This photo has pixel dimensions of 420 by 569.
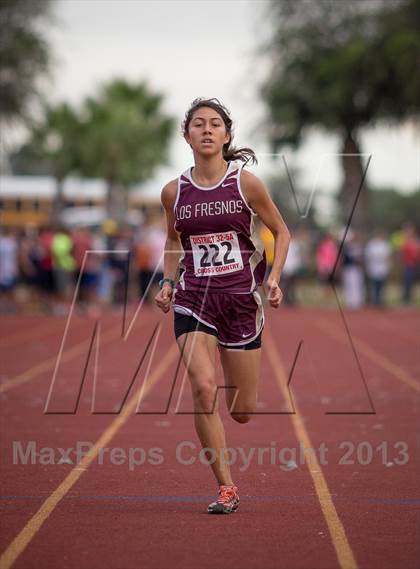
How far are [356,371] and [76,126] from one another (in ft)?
199

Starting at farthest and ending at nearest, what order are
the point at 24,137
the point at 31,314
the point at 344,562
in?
1. the point at 24,137
2. the point at 31,314
3. the point at 344,562

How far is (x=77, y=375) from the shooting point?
50.0 feet

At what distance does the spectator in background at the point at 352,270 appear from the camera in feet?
108

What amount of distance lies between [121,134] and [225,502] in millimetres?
66213

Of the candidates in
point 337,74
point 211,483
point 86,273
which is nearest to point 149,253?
point 86,273

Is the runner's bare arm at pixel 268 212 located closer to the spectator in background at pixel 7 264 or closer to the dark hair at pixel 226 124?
the dark hair at pixel 226 124

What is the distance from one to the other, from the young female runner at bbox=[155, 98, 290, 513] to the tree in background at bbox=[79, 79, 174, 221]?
2550 inches

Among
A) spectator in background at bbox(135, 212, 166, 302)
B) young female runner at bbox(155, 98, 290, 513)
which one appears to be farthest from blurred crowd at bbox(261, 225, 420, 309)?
young female runner at bbox(155, 98, 290, 513)

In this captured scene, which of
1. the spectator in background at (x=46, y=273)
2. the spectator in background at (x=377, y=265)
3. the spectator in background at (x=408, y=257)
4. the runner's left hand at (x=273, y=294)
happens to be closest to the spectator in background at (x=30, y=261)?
the spectator in background at (x=46, y=273)

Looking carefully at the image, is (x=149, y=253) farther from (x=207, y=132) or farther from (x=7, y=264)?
(x=207, y=132)

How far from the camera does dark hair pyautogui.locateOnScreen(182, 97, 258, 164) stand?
7.21m

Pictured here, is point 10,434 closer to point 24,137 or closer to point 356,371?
point 356,371

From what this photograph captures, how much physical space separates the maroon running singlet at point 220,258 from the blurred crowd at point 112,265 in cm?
1944

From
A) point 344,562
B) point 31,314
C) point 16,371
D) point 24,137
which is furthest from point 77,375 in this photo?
point 24,137
